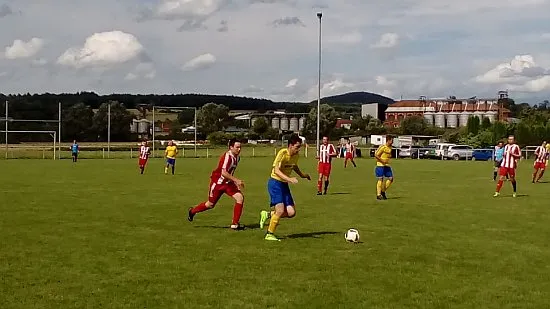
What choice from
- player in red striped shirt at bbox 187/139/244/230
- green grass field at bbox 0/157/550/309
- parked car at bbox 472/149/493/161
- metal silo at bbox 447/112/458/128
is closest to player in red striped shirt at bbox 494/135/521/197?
green grass field at bbox 0/157/550/309

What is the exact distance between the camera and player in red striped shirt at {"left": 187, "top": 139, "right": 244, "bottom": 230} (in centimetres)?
1336

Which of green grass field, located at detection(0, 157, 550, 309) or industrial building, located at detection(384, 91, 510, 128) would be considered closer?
green grass field, located at detection(0, 157, 550, 309)

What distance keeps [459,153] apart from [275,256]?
56.4 m

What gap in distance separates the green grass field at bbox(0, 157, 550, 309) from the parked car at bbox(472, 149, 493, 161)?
146 feet

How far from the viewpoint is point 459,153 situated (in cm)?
6500

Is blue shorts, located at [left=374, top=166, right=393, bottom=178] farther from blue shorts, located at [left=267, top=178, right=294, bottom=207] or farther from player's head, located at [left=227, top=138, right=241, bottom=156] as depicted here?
blue shorts, located at [left=267, top=178, right=294, bottom=207]

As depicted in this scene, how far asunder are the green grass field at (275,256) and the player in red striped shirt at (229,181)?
1.83 feet

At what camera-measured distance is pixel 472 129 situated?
285ft

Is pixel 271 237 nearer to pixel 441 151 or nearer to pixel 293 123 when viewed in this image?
pixel 441 151

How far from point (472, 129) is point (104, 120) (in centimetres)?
4270

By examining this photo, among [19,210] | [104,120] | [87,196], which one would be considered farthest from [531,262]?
[104,120]

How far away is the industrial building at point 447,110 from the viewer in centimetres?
14500

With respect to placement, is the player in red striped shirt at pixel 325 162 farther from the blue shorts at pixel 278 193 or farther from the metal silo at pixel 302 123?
the metal silo at pixel 302 123

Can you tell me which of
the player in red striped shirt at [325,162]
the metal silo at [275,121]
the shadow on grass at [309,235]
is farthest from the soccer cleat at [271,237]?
the metal silo at [275,121]
